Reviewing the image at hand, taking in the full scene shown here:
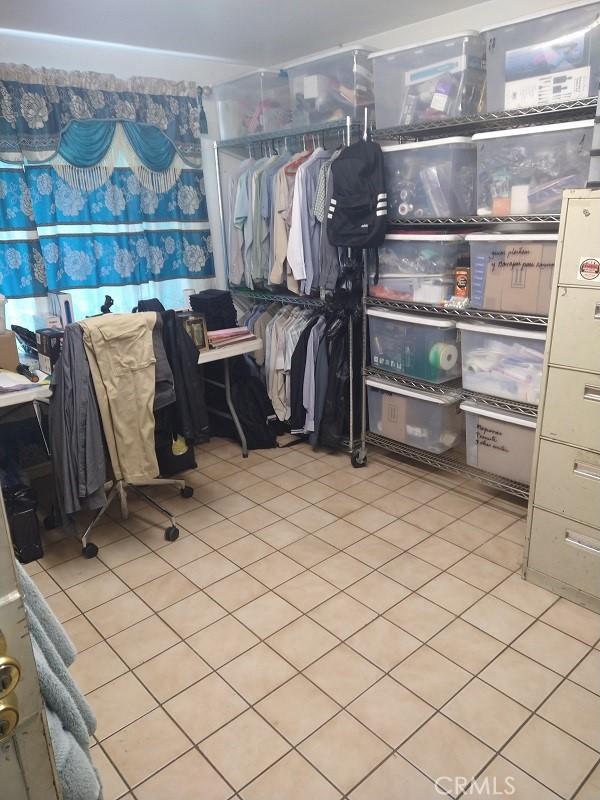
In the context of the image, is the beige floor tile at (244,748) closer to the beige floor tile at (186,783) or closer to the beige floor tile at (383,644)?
the beige floor tile at (186,783)

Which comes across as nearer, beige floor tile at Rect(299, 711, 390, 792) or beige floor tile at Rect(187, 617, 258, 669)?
beige floor tile at Rect(299, 711, 390, 792)

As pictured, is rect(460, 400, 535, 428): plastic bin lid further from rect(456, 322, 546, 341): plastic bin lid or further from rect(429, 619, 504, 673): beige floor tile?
rect(429, 619, 504, 673): beige floor tile

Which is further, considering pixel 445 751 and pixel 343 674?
pixel 343 674

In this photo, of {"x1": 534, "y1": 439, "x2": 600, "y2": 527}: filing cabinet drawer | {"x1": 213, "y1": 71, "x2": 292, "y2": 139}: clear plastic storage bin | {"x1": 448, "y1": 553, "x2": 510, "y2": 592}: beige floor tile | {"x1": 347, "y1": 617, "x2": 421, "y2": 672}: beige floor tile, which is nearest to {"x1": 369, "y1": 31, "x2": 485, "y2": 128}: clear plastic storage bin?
{"x1": 213, "y1": 71, "x2": 292, "y2": 139}: clear plastic storage bin

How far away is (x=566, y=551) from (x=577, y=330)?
85 cm

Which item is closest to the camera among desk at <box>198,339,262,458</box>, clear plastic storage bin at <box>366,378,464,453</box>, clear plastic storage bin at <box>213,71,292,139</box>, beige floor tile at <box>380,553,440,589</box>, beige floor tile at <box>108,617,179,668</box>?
beige floor tile at <box>108,617,179,668</box>

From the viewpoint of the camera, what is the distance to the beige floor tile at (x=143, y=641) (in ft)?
6.82

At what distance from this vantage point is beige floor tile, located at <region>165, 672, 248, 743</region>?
5.85ft

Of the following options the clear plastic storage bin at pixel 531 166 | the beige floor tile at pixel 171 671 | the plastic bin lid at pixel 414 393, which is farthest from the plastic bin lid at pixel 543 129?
the beige floor tile at pixel 171 671

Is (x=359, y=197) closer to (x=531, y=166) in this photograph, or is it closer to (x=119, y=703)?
(x=531, y=166)

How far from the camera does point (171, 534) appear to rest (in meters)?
2.79

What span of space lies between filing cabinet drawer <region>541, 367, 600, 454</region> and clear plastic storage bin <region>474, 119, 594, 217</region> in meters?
A: 0.79

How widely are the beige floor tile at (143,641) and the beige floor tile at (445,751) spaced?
92 cm

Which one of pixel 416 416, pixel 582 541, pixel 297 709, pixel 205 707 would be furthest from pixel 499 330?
pixel 205 707
